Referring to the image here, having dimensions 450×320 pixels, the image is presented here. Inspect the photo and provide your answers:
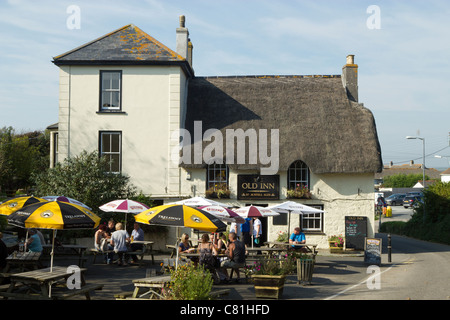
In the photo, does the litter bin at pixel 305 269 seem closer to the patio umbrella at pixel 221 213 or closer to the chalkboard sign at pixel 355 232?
the patio umbrella at pixel 221 213

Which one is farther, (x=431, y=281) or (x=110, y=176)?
(x=110, y=176)

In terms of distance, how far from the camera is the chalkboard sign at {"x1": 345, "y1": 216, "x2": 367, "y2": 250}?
23922 mm

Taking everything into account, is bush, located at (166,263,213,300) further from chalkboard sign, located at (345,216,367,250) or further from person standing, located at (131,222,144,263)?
chalkboard sign, located at (345,216,367,250)

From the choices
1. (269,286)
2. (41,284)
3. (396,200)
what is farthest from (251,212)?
(396,200)

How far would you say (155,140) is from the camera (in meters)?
24.4

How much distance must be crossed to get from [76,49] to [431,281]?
18.6 meters

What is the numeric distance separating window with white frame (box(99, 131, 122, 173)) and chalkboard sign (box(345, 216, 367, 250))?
11.2 meters

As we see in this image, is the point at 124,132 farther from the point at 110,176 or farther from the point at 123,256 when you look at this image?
the point at 123,256

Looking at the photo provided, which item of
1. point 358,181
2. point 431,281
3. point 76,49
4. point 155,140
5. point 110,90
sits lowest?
point 431,281

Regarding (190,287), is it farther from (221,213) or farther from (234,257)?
(221,213)

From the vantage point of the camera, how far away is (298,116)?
26.0 m

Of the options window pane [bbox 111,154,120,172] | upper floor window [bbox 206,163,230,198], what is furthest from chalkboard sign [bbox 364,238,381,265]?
window pane [bbox 111,154,120,172]

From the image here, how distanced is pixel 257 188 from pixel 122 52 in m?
9.17
